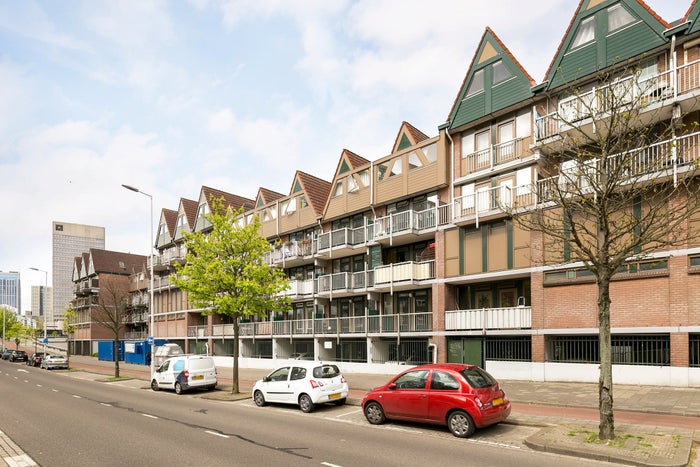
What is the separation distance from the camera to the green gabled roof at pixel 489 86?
77.4 ft

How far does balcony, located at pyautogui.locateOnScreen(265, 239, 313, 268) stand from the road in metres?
16.6

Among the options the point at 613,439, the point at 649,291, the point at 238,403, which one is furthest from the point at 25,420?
the point at 649,291

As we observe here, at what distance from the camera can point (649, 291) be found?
62.3 ft

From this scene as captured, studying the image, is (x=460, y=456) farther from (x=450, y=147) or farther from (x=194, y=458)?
(x=450, y=147)

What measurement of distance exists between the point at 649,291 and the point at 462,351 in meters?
8.81

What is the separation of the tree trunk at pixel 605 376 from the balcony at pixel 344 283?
62.0 feet

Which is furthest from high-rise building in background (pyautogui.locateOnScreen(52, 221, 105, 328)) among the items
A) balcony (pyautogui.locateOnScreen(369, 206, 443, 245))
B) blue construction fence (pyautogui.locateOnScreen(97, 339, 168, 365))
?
balcony (pyautogui.locateOnScreen(369, 206, 443, 245))

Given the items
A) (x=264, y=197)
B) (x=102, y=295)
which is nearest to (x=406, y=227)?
(x=264, y=197)

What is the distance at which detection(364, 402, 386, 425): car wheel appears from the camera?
13.5 metres

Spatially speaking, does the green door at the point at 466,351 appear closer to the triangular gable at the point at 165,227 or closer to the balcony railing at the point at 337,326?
the balcony railing at the point at 337,326

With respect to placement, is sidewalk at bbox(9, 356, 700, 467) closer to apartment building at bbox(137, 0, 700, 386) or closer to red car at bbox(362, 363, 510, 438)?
red car at bbox(362, 363, 510, 438)

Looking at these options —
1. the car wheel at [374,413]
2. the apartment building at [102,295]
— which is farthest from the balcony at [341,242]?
the apartment building at [102,295]

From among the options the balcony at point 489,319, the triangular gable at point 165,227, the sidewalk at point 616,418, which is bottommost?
the sidewalk at point 616,418

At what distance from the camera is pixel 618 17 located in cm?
2053
